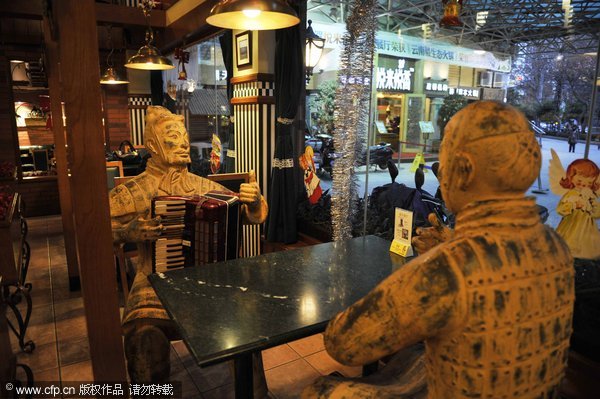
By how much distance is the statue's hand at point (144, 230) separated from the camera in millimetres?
2152

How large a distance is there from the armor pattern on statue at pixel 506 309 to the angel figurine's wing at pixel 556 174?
1395 mm

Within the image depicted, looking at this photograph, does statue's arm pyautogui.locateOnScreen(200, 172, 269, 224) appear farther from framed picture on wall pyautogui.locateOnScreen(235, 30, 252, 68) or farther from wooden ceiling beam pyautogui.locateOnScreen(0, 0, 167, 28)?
wooden ceiling beam pyautogui.locateOnScreen(0, 0, 167, 28)

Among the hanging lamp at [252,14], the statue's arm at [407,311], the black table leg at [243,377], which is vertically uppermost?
the hanging lamp at [252,14]

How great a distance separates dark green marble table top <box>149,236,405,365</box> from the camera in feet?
4.73

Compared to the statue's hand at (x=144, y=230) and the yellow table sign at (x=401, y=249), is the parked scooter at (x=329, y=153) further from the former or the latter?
the statue's hand at (x=144, y=230)

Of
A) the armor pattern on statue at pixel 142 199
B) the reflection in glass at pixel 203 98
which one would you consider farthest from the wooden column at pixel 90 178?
the reflection in glass at pixel 203 98

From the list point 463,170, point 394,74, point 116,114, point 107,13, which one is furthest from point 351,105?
point 116,114

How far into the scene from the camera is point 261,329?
1.48 m

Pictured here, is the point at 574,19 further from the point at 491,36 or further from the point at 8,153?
the point at 8,153

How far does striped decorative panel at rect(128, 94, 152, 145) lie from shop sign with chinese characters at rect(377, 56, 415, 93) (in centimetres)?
650

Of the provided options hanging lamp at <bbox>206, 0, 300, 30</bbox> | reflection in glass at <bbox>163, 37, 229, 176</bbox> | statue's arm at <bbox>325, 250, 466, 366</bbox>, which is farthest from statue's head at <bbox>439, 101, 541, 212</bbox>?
reflection in glass at <bbox>163, 37, 229, 176</bbox>

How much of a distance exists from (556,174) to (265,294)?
1.61 metres

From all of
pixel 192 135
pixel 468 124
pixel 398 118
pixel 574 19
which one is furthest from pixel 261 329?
pixel 192 135

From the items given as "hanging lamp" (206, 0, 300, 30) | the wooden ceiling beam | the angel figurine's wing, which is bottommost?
the angel figurine's wing
